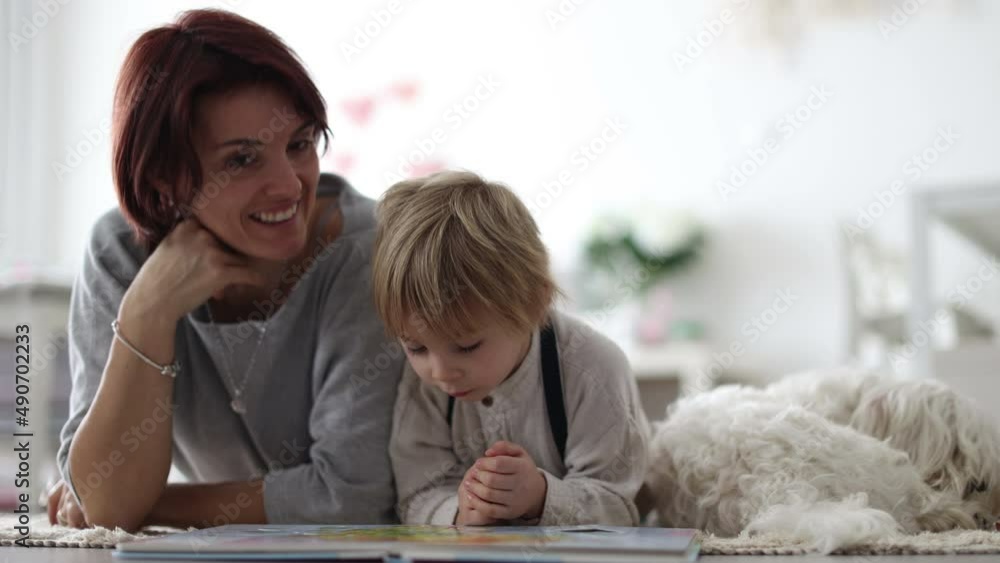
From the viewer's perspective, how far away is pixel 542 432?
1.14 m

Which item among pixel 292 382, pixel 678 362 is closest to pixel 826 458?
pixel 292 382

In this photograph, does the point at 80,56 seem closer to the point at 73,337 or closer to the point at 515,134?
the point at 515,134

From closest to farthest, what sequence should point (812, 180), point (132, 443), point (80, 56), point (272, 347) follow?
point (132, 443) < point (272, 347) < point (812, 180) < point (80, 56)

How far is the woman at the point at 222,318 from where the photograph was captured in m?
1.16

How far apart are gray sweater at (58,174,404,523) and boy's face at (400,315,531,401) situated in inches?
5.9

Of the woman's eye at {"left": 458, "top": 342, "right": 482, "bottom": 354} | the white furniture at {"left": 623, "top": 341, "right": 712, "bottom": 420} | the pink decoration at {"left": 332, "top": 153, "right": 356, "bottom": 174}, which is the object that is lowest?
the white furniture at {"left": 623, "top": 341, "right": 712, "bottom": 420}

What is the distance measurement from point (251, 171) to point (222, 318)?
231mm

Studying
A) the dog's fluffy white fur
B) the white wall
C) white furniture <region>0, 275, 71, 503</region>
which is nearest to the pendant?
the dog's fluffy white fur

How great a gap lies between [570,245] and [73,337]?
291 centimetres

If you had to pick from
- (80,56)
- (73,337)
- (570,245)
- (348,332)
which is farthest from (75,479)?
(80,56)

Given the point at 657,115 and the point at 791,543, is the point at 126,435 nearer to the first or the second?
the point at 791,543

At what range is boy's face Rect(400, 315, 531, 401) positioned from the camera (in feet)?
3.41

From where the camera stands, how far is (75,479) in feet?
3.84

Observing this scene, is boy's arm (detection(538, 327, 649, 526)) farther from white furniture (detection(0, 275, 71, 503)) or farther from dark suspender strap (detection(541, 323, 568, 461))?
white furniture (detection(0, 275, 71, 503))
